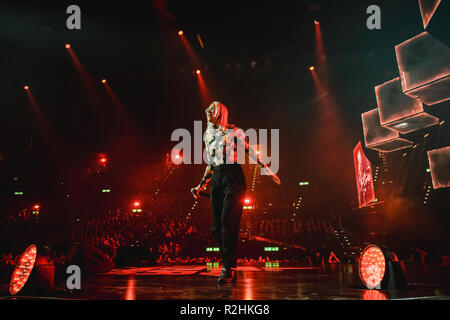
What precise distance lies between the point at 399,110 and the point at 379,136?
154 cm

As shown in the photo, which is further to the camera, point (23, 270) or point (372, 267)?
point (372, 267)

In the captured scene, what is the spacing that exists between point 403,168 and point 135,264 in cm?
859

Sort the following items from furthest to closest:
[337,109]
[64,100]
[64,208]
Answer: [64,208], [64,100], [337,109]

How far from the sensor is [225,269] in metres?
2.78

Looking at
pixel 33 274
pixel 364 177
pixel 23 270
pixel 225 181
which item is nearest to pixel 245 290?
pixel 225 181

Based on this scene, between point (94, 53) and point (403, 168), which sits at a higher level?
point (94, 53)

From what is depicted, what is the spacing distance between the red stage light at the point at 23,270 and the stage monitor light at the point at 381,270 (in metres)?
2.62

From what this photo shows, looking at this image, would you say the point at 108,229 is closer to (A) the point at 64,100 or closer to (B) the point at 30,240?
(B) the point at 30,240

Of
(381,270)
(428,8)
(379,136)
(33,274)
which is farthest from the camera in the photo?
(379,136)

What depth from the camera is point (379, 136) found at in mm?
8734

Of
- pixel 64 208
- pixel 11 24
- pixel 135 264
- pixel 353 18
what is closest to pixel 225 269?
pixel 135 264

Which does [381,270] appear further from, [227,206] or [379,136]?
[379,136]

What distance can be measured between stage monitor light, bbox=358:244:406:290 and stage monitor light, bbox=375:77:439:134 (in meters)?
5.46

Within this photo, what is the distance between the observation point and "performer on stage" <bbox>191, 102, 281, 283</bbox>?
2.78 m
